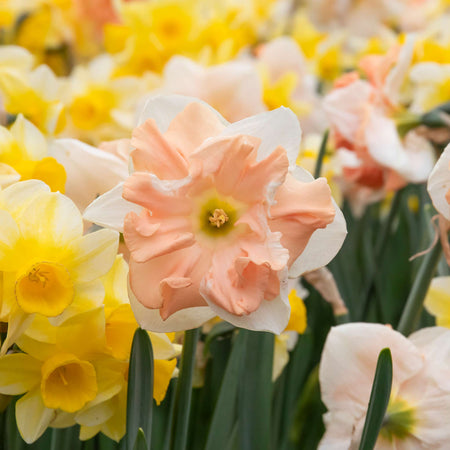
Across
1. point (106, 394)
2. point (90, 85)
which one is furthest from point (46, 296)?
point (90, 85)

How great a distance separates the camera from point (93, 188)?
0.61 m

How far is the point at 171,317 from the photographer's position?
1.55 ft

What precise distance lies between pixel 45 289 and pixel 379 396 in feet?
0.83

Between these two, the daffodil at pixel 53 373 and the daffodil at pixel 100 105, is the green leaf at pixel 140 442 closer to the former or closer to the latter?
the daffodil at pixel 53 373

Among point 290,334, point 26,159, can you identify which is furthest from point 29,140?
point 290,334

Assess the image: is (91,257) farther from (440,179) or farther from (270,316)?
(440,179)

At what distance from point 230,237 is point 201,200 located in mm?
32

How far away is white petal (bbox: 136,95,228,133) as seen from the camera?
51 centimetres

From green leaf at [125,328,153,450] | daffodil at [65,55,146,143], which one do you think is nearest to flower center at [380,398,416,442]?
green leaf at [125,328,153,450]

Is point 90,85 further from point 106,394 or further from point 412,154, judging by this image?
point 106,394

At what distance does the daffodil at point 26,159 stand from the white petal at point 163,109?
9 cm

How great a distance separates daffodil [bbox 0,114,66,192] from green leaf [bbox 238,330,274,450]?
0.22 metres

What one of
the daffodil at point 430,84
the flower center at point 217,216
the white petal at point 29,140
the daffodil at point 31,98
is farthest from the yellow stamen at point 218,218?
the daffodil at point 430,84

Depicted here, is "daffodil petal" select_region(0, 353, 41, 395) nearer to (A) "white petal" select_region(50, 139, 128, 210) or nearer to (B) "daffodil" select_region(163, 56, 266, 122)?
(A) "white petal" select_region(50, 139, 128, 210)
